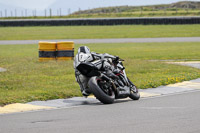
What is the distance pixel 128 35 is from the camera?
4628cm

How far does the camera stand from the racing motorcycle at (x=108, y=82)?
433 inches

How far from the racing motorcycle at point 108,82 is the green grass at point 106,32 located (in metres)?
32.9

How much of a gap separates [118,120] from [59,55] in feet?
49.0

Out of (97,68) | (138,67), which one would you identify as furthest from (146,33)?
(97,68)

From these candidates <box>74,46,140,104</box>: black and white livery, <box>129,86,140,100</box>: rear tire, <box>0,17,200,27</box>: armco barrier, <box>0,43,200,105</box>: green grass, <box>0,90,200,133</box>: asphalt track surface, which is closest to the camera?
<box>0,90,200,133</box>: asphalt track surface

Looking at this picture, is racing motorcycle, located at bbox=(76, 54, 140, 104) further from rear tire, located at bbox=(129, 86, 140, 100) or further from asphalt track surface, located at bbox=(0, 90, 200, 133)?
asphalt track surface, located at bbox=(0, 90, 200, 133)

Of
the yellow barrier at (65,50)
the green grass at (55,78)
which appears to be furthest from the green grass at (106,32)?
the green grass at (55,78)

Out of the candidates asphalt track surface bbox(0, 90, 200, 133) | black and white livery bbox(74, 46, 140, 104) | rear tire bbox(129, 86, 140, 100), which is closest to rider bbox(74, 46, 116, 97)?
black and white livery bbox(74, 46, 140, 104)

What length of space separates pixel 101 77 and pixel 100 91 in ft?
1.36

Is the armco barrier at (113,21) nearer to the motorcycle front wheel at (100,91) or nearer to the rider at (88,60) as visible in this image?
the rider at (88,60)

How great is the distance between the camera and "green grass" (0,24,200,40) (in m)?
45.8

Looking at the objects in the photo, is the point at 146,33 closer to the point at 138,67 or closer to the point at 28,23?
the point at 28,23

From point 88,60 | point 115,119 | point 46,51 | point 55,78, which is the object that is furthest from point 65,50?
point 115,119

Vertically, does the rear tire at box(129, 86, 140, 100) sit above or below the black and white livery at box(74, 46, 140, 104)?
below
